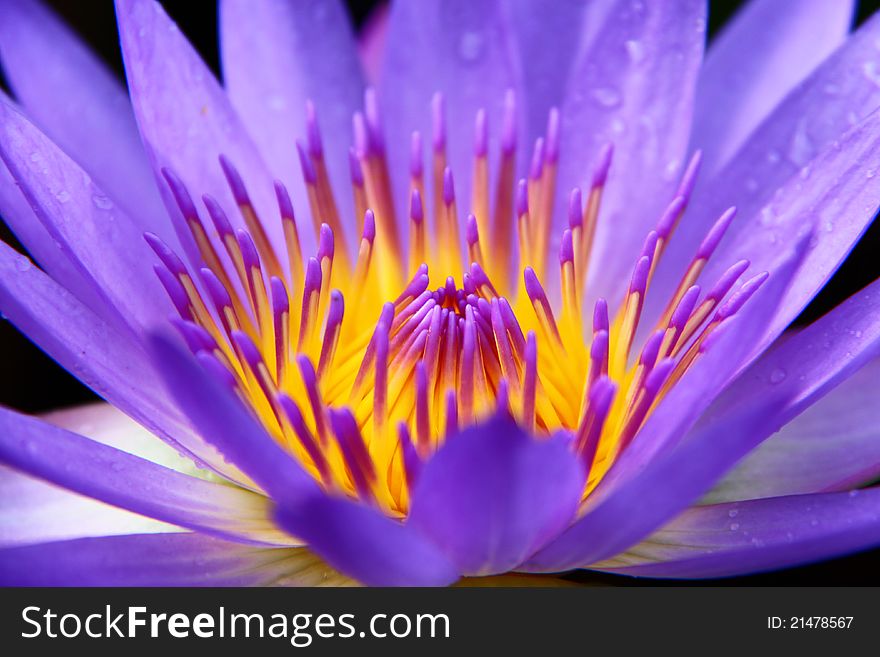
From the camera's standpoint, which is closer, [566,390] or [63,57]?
[566,390]

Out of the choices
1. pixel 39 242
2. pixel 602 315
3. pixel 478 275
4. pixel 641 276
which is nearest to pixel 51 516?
pixel 39 242

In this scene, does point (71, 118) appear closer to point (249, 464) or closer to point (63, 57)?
point (63, 57)

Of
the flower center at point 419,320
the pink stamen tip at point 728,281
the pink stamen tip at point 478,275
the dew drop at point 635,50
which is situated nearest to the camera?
the flower center at point 419,320

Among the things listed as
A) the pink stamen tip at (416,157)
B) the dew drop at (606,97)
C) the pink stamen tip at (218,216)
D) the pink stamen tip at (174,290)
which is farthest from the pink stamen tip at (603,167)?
the pink stamen tip at (174,290)

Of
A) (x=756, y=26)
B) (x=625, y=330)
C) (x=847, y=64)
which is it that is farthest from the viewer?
(x=756, y=26)

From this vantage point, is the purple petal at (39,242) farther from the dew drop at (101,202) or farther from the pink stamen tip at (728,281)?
the pink stamen tip at (728,281)

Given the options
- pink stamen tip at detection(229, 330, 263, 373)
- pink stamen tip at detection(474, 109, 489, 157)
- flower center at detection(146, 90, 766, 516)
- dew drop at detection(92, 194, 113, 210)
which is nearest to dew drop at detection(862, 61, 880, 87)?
flower center at detection(146, 90, 766, 516)

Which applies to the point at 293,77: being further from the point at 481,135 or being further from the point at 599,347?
the point at 599,347

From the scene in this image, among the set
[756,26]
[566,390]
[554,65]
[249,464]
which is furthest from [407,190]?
[249,464]
